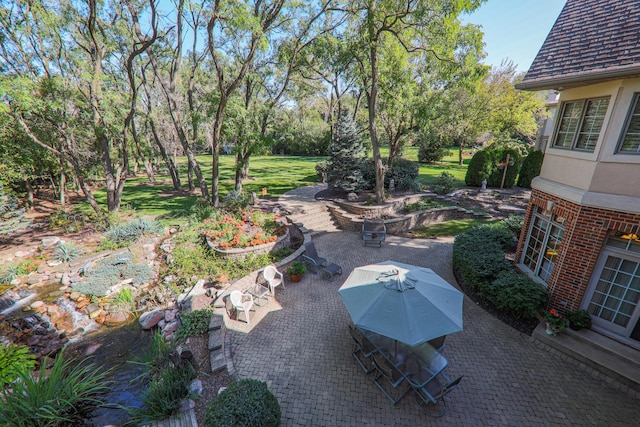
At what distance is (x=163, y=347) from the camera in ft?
20.3

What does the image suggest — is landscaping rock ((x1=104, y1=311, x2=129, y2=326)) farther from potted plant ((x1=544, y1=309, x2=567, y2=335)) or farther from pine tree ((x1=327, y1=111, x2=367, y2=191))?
pine tree ((x1=327, y1=111, x2=367, y2=191))

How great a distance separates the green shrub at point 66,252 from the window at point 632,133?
17863 millimetres

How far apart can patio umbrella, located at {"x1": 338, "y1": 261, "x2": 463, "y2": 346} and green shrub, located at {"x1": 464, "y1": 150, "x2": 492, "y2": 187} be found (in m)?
18.7

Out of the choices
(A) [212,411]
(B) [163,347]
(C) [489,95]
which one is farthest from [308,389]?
(C) [489,95]

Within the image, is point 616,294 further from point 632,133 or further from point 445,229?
point 445,229

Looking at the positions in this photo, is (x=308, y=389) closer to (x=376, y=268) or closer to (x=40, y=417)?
(x=376, y=268)

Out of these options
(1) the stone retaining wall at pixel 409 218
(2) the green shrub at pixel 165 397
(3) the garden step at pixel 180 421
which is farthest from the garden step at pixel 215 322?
(1) the stone retaining wall at pixel 409 218

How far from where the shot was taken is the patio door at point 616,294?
19.2 ft

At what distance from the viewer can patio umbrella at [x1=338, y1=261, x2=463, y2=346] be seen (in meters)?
4.84

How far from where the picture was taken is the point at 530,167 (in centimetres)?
2052

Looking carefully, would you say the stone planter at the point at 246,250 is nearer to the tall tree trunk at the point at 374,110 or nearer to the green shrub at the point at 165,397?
the green shrub at the point at 165,397

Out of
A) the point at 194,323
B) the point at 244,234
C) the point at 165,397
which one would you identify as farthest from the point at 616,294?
the point at 244,234

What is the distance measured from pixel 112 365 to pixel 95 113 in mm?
11553

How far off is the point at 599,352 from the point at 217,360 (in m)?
8.51
